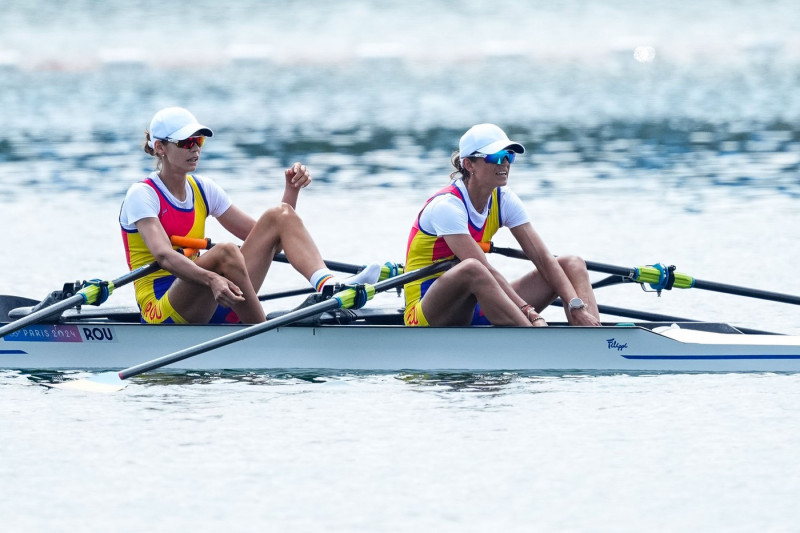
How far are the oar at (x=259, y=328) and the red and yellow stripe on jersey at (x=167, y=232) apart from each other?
603 millimetres

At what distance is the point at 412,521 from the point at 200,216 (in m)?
3.61

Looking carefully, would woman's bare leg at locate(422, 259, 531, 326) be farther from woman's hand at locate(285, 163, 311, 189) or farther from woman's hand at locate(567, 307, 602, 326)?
woman's hand at locate(285, 163, 311, 189)

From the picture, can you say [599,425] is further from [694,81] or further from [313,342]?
[694,81]

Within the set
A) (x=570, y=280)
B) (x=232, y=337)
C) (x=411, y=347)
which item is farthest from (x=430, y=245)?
(x=232, y=337)

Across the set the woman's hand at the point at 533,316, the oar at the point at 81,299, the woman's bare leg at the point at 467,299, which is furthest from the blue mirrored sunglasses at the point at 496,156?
the oar at the point at 81,299

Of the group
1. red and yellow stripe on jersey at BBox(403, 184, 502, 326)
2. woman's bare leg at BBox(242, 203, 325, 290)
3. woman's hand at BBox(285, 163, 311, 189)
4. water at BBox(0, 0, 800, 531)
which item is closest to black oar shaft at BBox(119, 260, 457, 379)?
water at BBox(0, 0, 800, 531)

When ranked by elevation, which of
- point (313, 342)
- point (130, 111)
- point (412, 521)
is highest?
point (130, 111)

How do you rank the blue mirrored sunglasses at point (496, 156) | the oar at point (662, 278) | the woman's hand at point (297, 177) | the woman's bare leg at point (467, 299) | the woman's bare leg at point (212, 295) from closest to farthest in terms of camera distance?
the woman's bare leg at point (467, 299) < the blue mirrored sunglasses at point (496, 156) < the woman's bare leg at point (212, 295) < the woman's hand at point (297, 177) < the oar at point (662, 278)

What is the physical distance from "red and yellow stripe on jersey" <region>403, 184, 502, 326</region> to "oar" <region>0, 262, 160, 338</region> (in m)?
1.73

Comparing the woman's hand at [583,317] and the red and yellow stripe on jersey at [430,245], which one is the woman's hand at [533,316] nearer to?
the woman's hand at [583,317]

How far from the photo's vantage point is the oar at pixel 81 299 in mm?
9703

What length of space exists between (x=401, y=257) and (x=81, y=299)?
7.03m

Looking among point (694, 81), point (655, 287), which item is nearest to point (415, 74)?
point (694, 81)

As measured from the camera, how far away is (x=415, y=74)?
44875 mm
